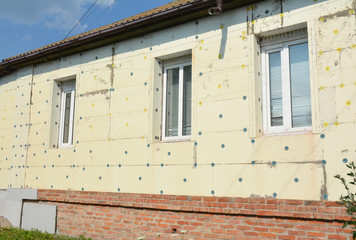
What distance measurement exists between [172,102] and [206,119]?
112 centimetres

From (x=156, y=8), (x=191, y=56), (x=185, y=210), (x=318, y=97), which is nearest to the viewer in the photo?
(x=318, y=97)

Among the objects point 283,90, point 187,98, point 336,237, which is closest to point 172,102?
point 187,98

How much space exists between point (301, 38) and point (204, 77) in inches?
69.2

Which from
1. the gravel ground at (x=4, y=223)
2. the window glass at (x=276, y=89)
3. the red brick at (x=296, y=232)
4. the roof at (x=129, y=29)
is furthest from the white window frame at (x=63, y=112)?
the red brick at (x=296, y=232)

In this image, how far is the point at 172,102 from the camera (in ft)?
22.9

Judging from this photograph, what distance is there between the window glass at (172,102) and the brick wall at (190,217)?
4.41 feet

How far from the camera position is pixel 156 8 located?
905cm

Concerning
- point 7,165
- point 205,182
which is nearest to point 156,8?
point 205,182

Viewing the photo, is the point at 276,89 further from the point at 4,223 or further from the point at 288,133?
the point at 4,223

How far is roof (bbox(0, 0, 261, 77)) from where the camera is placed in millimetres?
6328

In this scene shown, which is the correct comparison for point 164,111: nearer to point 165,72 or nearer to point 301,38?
point 165,72

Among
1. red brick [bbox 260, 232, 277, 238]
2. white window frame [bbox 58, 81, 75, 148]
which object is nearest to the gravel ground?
A: white window frame [bbox 58, 81, 75, 148]

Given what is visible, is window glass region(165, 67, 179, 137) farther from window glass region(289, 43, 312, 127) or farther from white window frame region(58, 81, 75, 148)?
white window frame region(58, 81, 75, 148)

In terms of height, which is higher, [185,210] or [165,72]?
[165,72]
